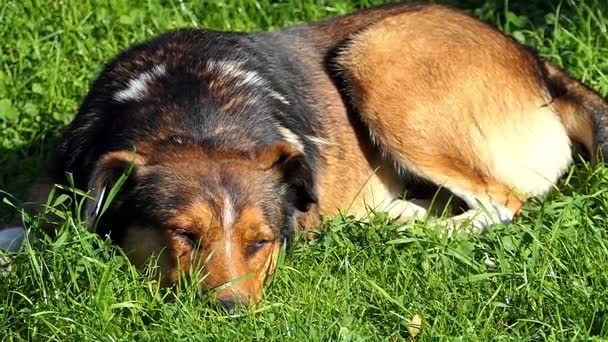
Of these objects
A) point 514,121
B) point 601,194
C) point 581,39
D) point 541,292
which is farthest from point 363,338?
point 581,39

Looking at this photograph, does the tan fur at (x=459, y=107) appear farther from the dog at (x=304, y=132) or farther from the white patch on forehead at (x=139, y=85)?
the white patch on forehead at (x=139, y=85)

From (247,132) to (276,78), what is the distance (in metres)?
0.69

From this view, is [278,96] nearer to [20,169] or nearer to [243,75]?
[243,75]

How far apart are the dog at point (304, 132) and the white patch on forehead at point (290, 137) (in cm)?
1

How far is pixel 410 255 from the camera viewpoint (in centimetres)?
526

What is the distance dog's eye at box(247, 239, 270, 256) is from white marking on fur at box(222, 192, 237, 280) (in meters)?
0.13

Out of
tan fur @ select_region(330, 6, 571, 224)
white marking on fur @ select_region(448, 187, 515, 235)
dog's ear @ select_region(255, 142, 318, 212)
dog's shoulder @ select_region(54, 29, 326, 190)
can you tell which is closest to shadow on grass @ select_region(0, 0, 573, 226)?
dog's shoulder @ select_region(54, 29, 326, 190)

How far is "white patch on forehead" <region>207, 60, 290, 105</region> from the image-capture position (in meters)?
5.67

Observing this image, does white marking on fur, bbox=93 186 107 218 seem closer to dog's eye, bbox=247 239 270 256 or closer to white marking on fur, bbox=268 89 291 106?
dog's eye, bbox=247 239 270 256

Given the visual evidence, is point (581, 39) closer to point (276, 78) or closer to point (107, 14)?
point (276, 78)

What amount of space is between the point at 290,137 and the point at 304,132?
253 millimetres

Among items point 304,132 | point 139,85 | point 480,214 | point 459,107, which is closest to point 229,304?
point 139,85

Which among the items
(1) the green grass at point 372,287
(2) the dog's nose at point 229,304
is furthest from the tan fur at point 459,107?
(2) the dog's nose at point 229,304

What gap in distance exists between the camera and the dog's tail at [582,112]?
20.8 ft
